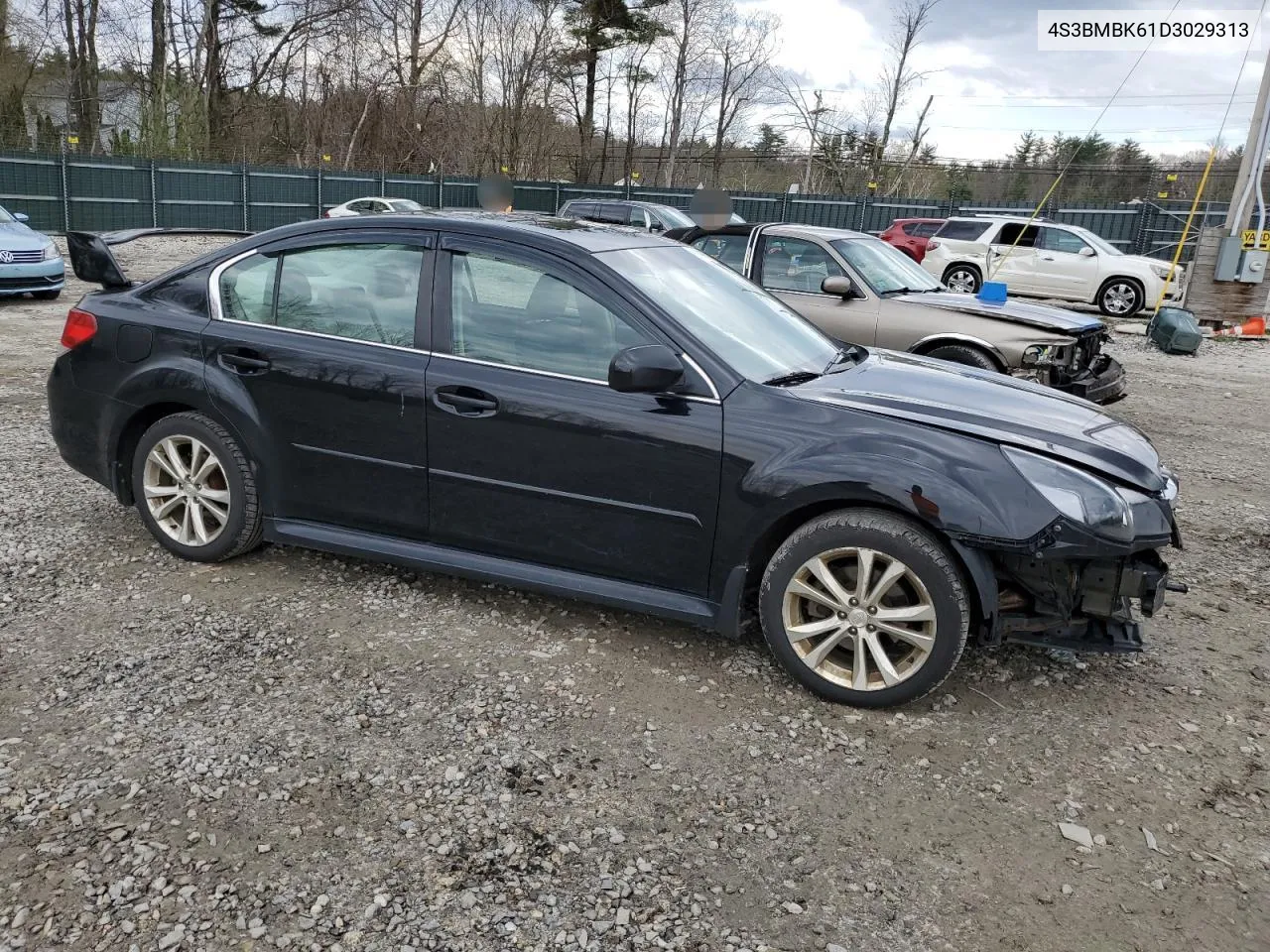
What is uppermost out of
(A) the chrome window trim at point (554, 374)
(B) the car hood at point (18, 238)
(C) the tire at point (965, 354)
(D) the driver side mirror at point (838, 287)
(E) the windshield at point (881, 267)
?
(E) the windshield at point (881, 267)

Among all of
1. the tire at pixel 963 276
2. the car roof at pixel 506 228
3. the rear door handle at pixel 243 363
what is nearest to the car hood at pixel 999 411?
the car roof at pixel 506 228

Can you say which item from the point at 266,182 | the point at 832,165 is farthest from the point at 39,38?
the point at 832,165

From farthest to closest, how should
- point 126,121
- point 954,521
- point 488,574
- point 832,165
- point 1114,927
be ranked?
point 832,165
point 126,121
point 488,574
point 954,521
point 1114,927

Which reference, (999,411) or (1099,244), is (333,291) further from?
(1099,244)

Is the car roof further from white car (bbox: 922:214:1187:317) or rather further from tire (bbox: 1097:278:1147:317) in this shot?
tire (bbox: 1097:278:1147:317)

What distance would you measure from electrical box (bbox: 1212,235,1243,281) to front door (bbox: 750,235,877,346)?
34.0 feet

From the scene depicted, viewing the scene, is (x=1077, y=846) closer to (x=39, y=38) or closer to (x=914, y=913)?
(x=914, y=913)

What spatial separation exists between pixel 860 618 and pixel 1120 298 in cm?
1689

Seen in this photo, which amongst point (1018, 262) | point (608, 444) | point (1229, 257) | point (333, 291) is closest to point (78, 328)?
point (333, 291)

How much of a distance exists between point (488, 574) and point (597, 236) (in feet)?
4.91

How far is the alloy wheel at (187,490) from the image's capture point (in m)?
4.29

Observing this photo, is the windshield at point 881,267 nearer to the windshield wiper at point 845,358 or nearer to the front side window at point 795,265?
the front side window at point 795,265

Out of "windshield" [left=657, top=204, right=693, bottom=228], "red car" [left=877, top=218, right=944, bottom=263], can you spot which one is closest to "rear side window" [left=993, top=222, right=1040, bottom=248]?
"red car" [left=877, top=218, right=944, bottom=263]

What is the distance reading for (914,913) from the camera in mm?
2477
